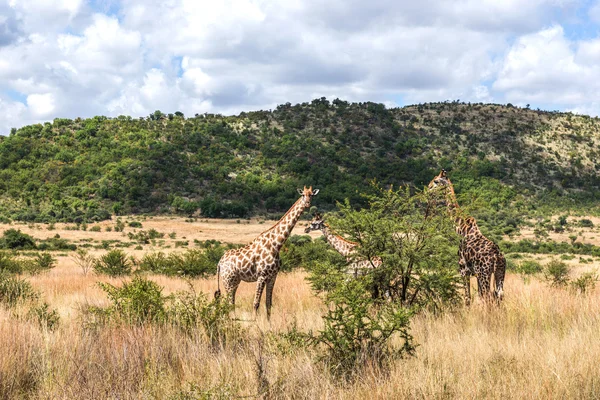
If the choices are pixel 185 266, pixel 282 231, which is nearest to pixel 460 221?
pixel 282 231

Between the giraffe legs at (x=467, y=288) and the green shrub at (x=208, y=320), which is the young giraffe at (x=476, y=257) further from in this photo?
the green shrub at (x=208, y=320)

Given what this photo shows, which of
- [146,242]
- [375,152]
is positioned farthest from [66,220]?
[375,152]

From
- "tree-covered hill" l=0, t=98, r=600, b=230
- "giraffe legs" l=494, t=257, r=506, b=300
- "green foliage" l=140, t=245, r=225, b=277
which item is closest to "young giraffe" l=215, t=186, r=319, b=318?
"giraffe legs" l=494, t=257, r=506, b=300

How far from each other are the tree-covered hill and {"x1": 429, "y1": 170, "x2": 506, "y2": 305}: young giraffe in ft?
183

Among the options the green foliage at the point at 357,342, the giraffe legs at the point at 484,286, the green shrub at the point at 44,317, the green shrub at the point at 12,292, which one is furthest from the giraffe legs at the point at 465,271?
the green shrub at the point at 12,292

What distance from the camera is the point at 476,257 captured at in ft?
32.1

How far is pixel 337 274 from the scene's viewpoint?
8.80 metres

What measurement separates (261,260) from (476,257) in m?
3.94

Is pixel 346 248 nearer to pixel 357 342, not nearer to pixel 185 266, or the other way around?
pixel 357 342

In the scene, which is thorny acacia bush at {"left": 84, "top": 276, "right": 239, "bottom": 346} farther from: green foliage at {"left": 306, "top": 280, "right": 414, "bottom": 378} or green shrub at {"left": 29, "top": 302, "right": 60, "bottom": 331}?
green foliage at {"left": 306, "top": 280, "right": 414, "bottom": 378}

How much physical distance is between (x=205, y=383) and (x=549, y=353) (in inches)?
144

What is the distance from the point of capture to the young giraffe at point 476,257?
9.56 m

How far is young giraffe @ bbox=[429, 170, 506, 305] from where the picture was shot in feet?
31.4

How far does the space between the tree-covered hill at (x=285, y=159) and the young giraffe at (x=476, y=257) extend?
5571 cm
